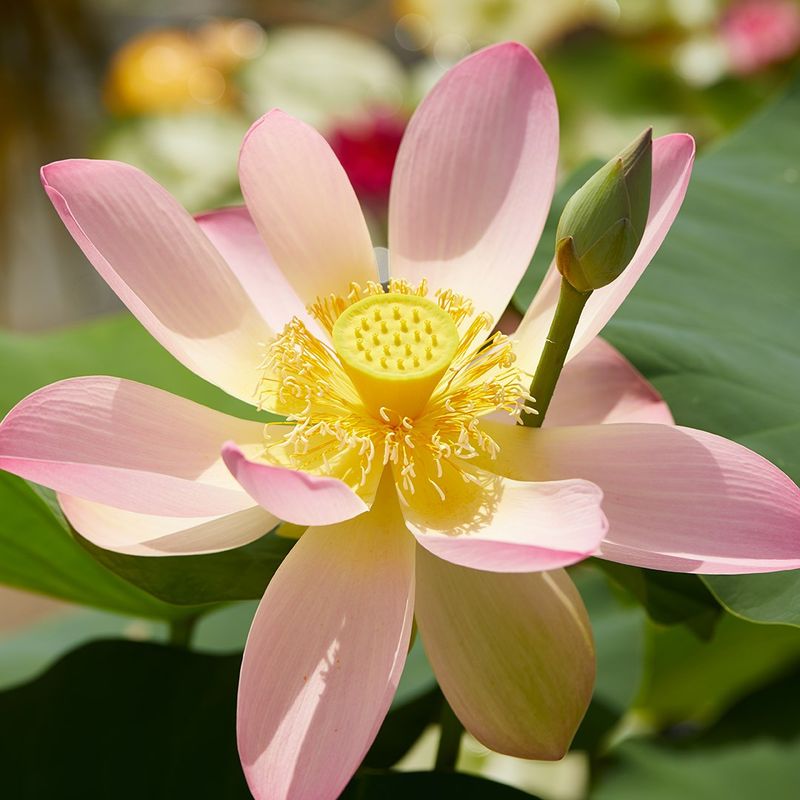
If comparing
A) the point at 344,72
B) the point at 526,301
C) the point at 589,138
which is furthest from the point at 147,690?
the point at 344,72

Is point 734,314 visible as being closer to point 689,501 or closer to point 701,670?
point 689,501

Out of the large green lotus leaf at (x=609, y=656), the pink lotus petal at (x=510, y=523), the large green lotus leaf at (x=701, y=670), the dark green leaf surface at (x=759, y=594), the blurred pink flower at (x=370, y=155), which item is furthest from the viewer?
the blurred pink flower at (x=370, y=155)

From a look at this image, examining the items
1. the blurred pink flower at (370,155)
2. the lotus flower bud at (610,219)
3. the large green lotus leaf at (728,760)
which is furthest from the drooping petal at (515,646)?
the blurred pink flower at (370,155)

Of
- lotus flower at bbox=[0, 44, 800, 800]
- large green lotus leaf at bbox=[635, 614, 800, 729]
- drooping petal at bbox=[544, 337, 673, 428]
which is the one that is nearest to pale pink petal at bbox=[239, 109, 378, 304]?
lotus flower at bbox=[0, 44, 800, 800]

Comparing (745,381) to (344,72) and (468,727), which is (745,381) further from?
(344,72)

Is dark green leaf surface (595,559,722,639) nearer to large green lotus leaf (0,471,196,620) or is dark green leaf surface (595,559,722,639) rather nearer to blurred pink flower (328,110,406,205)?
large green lotus leaf (0,471,196,620)

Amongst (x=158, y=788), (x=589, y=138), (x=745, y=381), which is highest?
(x=745, y=381)

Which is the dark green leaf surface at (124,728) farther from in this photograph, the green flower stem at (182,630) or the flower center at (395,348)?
the flower center at (395,348)
